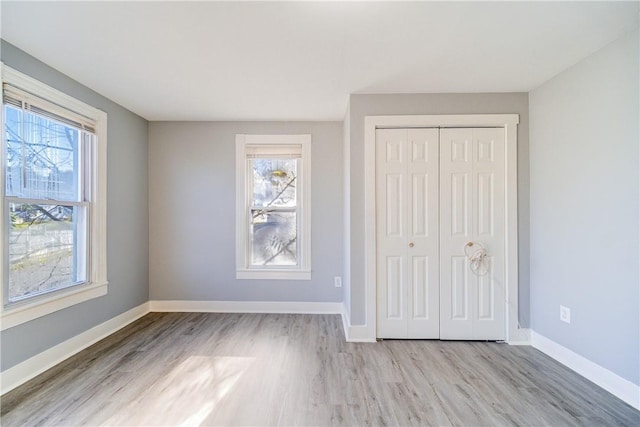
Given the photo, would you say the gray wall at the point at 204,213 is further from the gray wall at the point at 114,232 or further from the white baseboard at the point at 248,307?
the gray wall at the point at 114,232

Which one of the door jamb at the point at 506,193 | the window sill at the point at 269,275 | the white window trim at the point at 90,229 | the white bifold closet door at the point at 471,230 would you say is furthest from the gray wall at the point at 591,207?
the white window trim at the point at 90,229

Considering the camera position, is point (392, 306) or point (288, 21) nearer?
point (288, 21)

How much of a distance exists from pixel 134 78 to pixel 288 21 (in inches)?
64.9

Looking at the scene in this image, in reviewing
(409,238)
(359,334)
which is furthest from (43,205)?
(409,238)

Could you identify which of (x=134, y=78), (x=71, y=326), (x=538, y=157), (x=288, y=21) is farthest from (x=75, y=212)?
(x=538, y=157)

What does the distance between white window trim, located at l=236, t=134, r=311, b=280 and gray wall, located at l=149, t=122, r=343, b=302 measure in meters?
0.07

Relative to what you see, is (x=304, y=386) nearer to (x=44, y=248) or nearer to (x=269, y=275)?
(x=269, y=275)

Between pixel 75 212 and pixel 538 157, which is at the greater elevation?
pixel 538 157

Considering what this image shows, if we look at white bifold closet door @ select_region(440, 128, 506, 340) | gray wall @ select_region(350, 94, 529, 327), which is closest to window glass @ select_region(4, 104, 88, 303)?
gray wall @ select_region(350, 94, 529, 327)

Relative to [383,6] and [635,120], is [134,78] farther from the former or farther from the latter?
[635,120]

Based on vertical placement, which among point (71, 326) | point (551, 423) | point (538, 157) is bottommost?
point (551, 423)

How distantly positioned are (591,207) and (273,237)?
10.4 feet

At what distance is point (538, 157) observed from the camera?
276 centimetres

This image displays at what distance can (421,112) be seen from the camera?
115 inches
